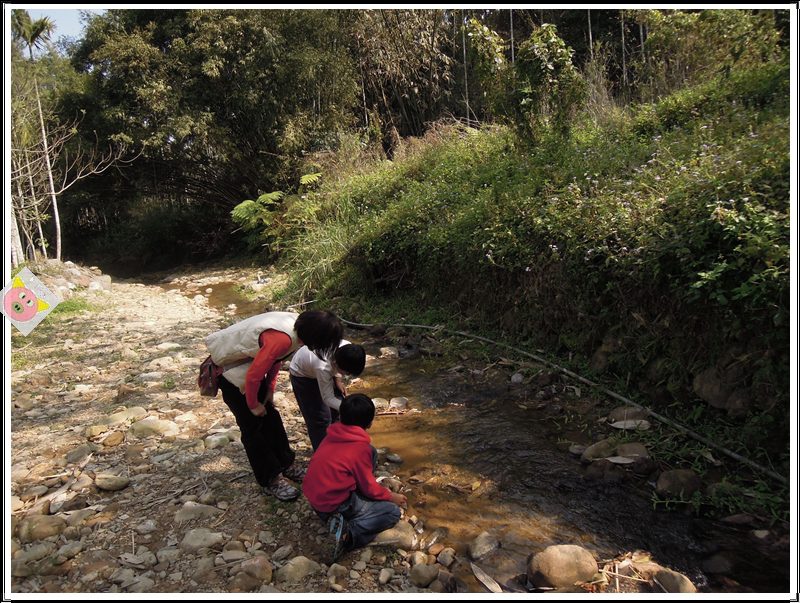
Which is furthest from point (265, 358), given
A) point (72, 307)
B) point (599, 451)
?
point (72, 307)

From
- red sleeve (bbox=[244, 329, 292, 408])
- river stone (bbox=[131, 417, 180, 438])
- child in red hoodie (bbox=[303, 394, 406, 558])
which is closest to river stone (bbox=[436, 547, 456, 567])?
child in red hoodie (bbox=[303, 394, 406, 558])

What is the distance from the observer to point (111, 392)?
513 cm

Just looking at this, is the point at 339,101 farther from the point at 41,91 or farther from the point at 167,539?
the point at 167,539

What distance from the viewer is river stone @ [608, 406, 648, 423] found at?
3.76 m

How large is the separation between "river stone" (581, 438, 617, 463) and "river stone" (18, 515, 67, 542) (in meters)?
3.02

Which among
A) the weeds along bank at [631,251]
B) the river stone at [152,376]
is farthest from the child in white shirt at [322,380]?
the river stone at [152,376]

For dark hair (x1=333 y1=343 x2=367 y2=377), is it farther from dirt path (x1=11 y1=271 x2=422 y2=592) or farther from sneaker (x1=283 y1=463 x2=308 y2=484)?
sneaker (x1=283 y1=463 x2=308 y2=484)

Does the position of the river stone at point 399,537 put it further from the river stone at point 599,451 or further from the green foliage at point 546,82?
the green foliage at point 546,82

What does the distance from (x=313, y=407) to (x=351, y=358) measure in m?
0.62

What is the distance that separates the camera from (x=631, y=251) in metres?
4.04

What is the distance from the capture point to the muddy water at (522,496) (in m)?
2.62

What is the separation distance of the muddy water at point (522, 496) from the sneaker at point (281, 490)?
69 centimetres

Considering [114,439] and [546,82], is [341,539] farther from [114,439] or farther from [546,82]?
[546,82]

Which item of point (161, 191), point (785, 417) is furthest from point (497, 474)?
point (161, 191)
